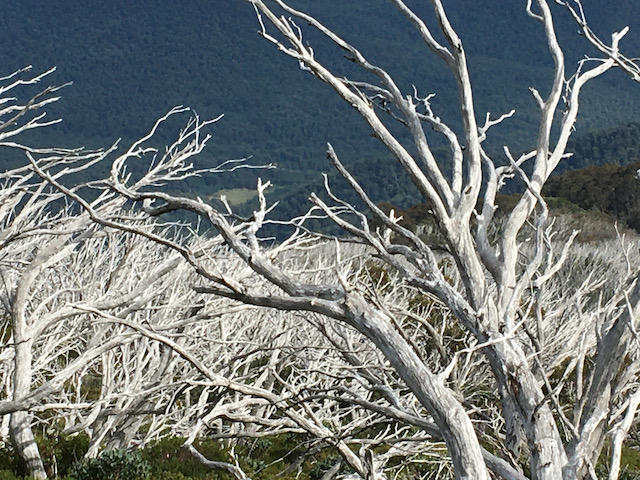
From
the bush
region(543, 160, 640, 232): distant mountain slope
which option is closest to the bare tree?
the bush

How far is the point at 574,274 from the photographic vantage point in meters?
25.6

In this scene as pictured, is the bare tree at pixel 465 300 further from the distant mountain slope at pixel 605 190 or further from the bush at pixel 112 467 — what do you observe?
the distant mountain slope at pixel 605 190

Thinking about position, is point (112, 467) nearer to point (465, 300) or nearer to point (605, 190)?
point (465, 300)

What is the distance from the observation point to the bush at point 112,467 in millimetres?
6324

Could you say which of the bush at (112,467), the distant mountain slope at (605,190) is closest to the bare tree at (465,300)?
the bush at (112,467)

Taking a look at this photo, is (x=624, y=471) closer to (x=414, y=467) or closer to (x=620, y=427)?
(x=414, y=467)

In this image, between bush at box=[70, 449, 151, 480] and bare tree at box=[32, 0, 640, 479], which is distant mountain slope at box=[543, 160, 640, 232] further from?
bare tree at box=[32, 0, 640, 479]

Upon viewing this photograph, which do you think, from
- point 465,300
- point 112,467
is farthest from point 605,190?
point 465,300

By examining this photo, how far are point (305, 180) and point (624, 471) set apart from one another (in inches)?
6492

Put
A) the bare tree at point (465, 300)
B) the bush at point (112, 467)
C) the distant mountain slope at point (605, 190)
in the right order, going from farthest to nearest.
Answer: the distant mountain slope at point (605, 190) → the bush at point (112, 467) → the bare tree at point (465, 300)

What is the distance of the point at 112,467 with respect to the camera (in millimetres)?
6340

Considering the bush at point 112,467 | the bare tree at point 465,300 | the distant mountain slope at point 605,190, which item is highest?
the bare tree at point 465,300

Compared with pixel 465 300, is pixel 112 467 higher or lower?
lower

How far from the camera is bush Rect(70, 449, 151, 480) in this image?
20.7 feet
